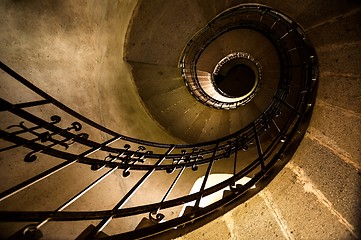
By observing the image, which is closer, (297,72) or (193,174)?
(193,174)

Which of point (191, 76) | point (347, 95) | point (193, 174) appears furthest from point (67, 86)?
point (347, 95)

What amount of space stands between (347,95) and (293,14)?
2.34m

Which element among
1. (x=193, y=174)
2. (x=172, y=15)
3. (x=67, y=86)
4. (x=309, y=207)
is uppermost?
(x=172, y=15)

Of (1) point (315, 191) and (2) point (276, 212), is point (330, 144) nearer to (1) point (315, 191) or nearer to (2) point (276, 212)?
(1) point (315, 191)

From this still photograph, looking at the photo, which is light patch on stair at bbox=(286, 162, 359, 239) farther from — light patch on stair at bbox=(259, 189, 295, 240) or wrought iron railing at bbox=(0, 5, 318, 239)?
light patch on stair at bbox=(259, 189, 295, 240)

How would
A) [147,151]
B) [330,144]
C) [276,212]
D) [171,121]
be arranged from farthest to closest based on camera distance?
[171,121]
[147,151]
[330,144]
[276,212]

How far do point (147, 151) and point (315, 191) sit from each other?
2048 mm

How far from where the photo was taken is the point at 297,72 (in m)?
5.18

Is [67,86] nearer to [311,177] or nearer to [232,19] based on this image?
[311,177]

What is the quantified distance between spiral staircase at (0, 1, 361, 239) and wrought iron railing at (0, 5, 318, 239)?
1 centimetres

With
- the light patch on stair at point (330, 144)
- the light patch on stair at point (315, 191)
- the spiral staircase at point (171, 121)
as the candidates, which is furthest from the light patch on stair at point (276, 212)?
the light patch on stair at point (330, 144)

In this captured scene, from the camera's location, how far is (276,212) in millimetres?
1835

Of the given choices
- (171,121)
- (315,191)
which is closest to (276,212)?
(315,191)

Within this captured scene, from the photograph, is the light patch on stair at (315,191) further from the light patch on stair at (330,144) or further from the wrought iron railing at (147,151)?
the light patch on stair at (330,144)
